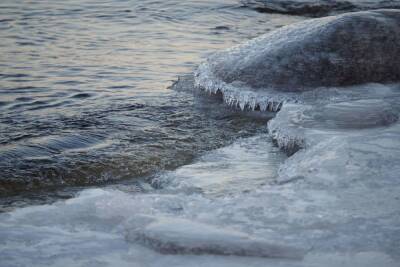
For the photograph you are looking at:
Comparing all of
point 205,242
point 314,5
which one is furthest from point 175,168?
point 314,5

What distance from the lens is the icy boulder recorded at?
559 centimetres

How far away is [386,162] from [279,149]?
0.90m

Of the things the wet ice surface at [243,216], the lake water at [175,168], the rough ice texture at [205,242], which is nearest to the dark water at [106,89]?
the lake water at [175,168]

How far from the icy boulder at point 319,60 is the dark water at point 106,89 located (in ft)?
1.31

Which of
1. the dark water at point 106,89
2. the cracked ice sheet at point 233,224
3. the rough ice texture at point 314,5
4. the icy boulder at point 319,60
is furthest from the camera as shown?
the rough ice texture at point 314,5

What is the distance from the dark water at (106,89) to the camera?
4102 millimetres

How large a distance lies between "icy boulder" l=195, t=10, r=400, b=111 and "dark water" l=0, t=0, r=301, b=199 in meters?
0.40

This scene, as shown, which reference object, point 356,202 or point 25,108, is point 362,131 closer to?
point 356,202

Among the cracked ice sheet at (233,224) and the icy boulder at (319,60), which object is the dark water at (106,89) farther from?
the cracked ice sheet at (233,224)

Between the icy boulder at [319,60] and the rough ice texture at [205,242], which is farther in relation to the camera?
the icy boulder at [319,60]

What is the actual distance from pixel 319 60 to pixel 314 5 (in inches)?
187

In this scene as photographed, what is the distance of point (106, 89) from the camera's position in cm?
591

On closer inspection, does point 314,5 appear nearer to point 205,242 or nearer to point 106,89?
point 106,89

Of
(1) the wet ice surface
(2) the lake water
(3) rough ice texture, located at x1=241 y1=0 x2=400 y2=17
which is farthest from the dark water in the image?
(1) the wet ice surface
